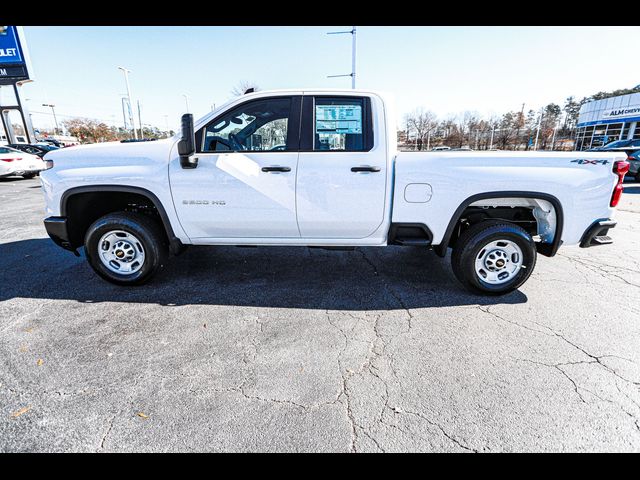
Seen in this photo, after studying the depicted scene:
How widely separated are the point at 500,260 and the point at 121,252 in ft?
13.8

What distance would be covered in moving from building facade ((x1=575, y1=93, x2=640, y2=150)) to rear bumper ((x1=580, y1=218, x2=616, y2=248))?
111ft

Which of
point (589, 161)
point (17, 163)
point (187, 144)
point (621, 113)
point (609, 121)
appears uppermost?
point (621, 113)

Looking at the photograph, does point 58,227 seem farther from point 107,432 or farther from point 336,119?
point 336,119

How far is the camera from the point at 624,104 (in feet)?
102

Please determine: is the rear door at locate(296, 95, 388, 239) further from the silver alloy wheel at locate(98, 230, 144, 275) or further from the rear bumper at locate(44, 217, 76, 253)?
the rear bumper at locate(44, 217, 76, 253)

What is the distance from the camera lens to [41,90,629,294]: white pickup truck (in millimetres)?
3285

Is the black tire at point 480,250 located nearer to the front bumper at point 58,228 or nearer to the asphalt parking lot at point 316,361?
the asphalt parking lot at point 316,361

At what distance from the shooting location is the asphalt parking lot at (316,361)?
1.99 m

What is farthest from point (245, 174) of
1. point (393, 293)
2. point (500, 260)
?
point (500, 260)

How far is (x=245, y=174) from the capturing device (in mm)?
3387

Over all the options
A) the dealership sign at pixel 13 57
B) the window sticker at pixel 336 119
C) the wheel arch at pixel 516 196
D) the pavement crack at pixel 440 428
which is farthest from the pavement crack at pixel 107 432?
the dealership sign at pixel 13 57
